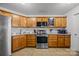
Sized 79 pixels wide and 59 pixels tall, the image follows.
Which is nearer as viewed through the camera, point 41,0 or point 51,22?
point 41,0

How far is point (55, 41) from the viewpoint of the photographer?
25.3 feet

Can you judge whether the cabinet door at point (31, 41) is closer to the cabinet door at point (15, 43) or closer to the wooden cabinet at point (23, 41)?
the wooden cabinet at point (23, 41)

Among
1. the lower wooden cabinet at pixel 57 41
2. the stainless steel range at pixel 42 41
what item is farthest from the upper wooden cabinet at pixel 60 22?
the stainless steel range at pixel 42 41

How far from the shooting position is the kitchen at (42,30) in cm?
659

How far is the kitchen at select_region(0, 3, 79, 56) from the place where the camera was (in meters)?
6.59

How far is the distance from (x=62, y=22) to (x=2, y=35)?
5195 millimetres

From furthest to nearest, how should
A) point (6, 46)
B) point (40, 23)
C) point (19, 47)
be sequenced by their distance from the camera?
1. point (40, 23)
2. point (19, 47)
3. point (6, 46)

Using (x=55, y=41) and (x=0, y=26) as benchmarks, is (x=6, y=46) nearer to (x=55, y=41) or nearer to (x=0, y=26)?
(x=0, y=26)

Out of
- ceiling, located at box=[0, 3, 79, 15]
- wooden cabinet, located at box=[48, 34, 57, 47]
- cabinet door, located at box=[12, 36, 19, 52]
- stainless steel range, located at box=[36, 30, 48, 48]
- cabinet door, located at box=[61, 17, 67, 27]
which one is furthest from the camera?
cabinet door, located at box=[61, 17, 67, 27]

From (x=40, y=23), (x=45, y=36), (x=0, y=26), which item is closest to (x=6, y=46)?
(x=0, y=26)

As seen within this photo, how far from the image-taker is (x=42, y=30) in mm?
8672

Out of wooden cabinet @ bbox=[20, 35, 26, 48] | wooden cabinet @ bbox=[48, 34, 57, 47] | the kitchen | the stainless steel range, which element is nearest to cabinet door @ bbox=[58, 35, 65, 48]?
→ the kitchen

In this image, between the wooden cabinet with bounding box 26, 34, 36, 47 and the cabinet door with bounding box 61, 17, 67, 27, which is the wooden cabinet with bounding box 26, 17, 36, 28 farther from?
the cabinet door with bounding box 61, 17, 67, 27

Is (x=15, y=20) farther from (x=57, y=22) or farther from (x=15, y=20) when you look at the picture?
(x=57, y=22)
